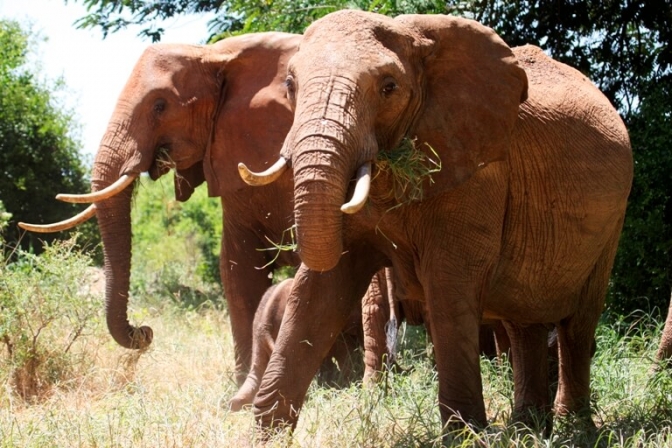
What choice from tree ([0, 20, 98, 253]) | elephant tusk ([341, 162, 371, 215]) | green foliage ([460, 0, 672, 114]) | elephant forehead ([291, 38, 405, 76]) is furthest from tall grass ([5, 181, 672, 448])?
tree ([0, 20, 98, 253])

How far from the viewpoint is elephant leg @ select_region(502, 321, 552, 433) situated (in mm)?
6320

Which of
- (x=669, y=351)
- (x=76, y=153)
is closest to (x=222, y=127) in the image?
A: (x=669, y=351)

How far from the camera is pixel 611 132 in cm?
609

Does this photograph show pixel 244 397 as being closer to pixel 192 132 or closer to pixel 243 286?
pixel 243 286

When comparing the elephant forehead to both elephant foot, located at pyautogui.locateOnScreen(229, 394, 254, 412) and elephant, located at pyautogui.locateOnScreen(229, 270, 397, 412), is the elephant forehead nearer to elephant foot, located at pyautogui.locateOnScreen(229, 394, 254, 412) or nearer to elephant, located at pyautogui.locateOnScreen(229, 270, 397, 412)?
elephant, located at pyautogui.locateOnScreen(229, 270, 397, 412)

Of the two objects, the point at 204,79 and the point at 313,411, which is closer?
the point at 313,411

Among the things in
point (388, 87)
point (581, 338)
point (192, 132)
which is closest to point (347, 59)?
point (388, 87)

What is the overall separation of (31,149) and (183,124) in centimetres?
718

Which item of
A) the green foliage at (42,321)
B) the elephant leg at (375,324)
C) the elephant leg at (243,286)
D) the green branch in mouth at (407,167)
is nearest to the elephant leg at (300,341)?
the green branch in mouth at (407,167)

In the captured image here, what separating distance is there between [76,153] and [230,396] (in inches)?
313

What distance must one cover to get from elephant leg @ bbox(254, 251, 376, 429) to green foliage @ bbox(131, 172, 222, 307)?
19.9 ft

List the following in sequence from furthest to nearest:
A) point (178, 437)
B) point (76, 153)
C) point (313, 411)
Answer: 1. point (76, 153)
2. point (313, 411)
3. point (178, 437)

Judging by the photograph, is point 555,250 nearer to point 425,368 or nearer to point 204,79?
point 425,368

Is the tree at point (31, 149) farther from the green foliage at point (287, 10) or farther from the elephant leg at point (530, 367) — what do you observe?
the elephant leg at point (530, 367)
